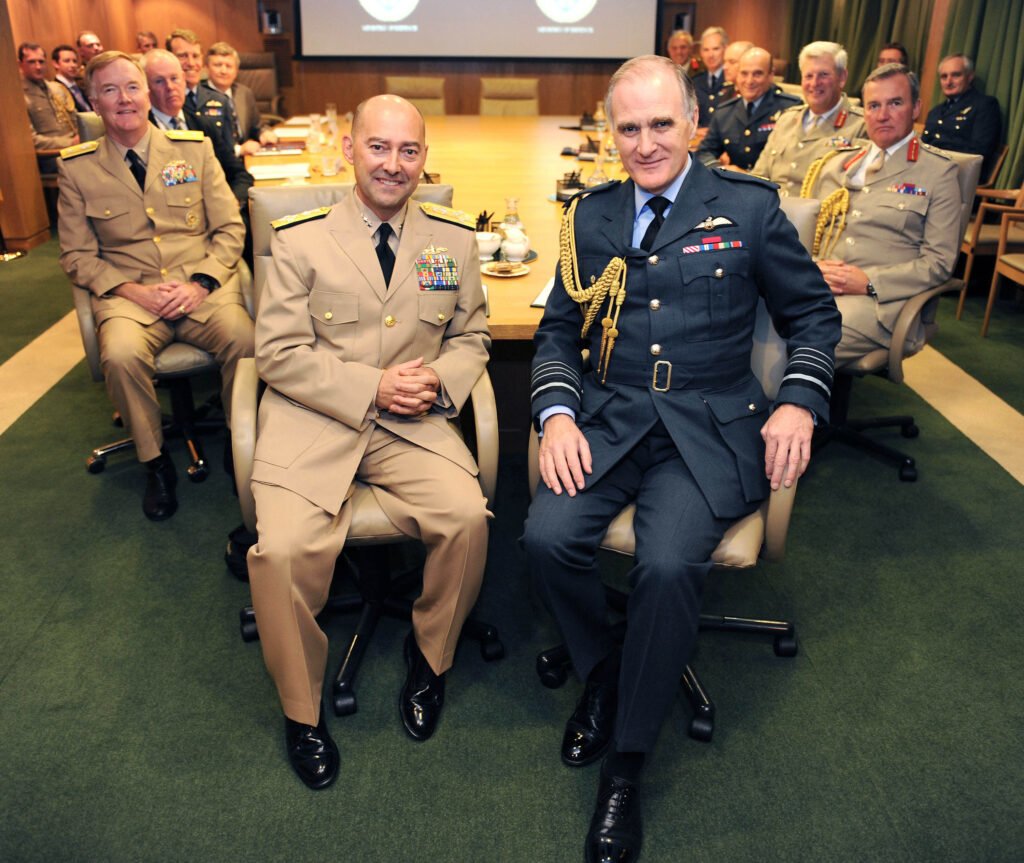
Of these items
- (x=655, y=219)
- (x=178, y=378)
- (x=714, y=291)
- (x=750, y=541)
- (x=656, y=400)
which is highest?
(x=655, y=219)

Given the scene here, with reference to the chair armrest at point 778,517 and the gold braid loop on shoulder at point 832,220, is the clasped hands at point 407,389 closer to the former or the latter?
the chair armrest at point 778,517

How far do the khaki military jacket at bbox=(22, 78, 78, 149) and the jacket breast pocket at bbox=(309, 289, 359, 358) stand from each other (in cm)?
534

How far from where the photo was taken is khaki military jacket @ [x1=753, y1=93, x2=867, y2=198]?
365 centimetres

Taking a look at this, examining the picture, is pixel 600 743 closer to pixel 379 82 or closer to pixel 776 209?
pixel 776 209

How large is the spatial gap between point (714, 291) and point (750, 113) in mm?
3180

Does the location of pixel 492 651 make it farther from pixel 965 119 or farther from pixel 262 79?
pixel 262 79

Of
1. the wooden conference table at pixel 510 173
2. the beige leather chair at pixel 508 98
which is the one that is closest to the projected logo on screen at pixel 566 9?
the beige leather chair at pixel 508 98

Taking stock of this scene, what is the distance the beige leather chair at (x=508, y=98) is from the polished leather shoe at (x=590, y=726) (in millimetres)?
6927

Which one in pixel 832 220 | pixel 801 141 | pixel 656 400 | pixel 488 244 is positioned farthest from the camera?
pixel 801 141

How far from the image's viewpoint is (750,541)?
176 centimetres

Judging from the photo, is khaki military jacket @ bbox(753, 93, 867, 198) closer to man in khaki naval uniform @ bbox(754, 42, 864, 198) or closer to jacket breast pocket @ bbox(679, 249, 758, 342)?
man in khaki naval uniform @ bbox(754, 42, 864, 198)

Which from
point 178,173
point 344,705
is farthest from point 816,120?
point 344,705

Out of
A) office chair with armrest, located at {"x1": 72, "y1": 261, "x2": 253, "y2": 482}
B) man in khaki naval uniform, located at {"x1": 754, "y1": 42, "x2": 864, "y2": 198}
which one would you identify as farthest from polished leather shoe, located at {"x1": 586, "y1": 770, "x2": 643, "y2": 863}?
man in khaki naval uniform, located at {"x1": 754, "y1": 42, "x2": 864, "y2": 198}

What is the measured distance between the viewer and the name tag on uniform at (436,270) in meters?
2.04
